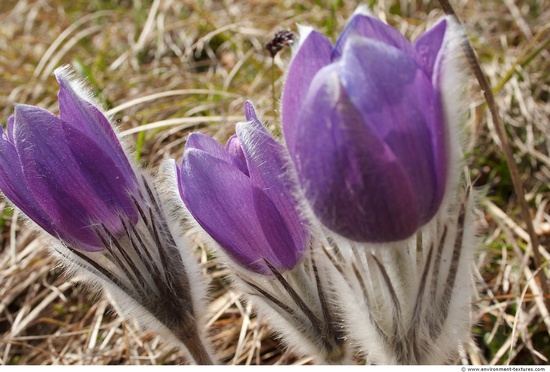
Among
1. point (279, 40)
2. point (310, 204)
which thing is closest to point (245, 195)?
point (310, 204)

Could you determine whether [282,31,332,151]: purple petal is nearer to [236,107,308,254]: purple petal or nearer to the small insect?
[236,107,308,254]: purple petal

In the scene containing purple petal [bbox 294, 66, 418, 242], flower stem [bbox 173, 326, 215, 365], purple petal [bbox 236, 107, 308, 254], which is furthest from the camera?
flower stem [bbox 173, 326, 215, 365]

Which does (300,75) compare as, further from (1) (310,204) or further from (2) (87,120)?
(2) (87,120)

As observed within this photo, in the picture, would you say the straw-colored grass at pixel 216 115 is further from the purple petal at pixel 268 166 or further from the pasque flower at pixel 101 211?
the purple petal at pixel 268 166

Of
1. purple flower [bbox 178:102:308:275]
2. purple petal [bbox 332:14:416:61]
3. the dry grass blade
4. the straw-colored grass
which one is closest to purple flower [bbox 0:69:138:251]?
purple flower [bbox 178:102:308:275]

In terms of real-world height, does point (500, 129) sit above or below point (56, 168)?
below
